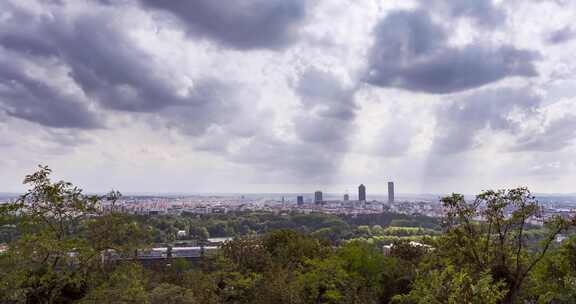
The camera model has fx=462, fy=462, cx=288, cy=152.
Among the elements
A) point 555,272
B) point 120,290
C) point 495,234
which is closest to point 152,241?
point 120,290

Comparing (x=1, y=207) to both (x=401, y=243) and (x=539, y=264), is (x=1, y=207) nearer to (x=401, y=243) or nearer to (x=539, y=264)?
(x=539, y=264)

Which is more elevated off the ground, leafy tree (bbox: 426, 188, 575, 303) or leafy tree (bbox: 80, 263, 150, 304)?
leafy tree (bbox: 426, 188, 575, 303)

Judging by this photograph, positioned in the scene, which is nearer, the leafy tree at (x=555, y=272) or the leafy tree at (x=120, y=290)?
the leafy tree at (x=120, y=290)

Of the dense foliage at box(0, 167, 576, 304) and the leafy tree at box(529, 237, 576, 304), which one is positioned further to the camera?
the leafy tree at box(529, 237, 576, 304)

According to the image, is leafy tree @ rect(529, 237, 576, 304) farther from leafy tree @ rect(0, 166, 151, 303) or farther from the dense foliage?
leafy tree @ rect(0, 166, 151, 303)

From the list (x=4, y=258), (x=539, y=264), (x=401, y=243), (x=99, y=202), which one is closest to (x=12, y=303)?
(x=4, y=258)

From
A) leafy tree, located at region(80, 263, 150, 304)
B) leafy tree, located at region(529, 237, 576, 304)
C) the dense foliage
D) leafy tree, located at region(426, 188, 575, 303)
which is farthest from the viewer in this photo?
leafy tree, located at region(426, 188, 575, 303)

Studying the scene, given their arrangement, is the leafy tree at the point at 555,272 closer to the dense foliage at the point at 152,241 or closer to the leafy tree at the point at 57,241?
the dense foliage at the point at 152,241

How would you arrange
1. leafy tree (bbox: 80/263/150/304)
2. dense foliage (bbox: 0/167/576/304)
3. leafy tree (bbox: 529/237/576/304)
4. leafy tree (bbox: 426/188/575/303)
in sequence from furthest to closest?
leafy tree (bbox: 426/188/575/303) < leafy tree (bbox: 529/237/576/304) < leafy tree (bbox: 80/263/150/304) < dense foliage (bbox: 0/167/576/304)

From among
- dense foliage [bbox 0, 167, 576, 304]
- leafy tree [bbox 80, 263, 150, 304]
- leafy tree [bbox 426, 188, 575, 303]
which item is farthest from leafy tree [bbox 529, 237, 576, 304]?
leafy tree [bbox 80, 263, 150, 304]

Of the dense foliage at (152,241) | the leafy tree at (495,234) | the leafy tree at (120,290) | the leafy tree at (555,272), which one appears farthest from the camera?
the leafy tree at (495,234)

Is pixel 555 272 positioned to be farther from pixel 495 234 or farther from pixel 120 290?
pixel 120 290

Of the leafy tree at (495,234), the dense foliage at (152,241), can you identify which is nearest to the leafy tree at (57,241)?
the dense foliage at (152,241)
